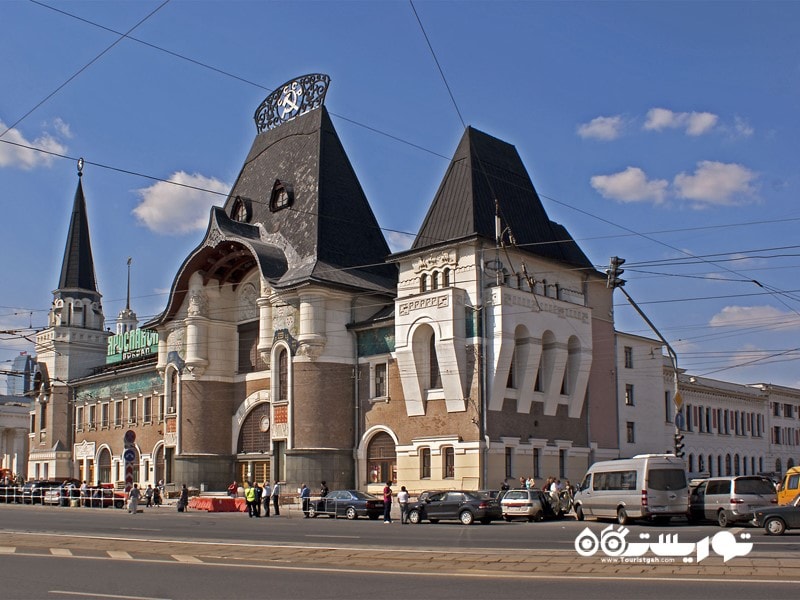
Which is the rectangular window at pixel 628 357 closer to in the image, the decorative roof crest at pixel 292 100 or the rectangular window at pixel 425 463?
the rectangular window at pixel 425 463

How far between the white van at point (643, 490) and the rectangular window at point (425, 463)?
12208mm

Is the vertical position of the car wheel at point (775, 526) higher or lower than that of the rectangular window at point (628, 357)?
lower

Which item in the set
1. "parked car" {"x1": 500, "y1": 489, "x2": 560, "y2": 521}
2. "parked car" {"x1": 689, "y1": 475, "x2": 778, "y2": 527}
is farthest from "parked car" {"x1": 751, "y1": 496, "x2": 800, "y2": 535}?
"parked car" {"x1": 500, "y1": 489, "x2": 560, "y2": 521}

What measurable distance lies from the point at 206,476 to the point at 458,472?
1809 centimetres

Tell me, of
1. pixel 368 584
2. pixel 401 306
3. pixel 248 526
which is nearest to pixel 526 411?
pixel 401 306

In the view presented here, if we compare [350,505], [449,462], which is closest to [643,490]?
[350,505]

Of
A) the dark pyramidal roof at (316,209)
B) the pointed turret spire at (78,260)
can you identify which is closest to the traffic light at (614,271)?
the dark pyramidal roof at (316,209)

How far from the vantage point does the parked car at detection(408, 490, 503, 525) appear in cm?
3159

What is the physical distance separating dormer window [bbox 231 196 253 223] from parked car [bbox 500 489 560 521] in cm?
2752

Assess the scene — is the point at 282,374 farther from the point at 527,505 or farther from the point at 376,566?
the point at 376,566

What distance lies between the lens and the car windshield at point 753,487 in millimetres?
27609

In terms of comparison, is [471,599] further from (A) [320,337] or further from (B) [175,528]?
(A) [320,337]

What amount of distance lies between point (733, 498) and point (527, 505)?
25.7 feet

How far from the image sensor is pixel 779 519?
22.5 m
